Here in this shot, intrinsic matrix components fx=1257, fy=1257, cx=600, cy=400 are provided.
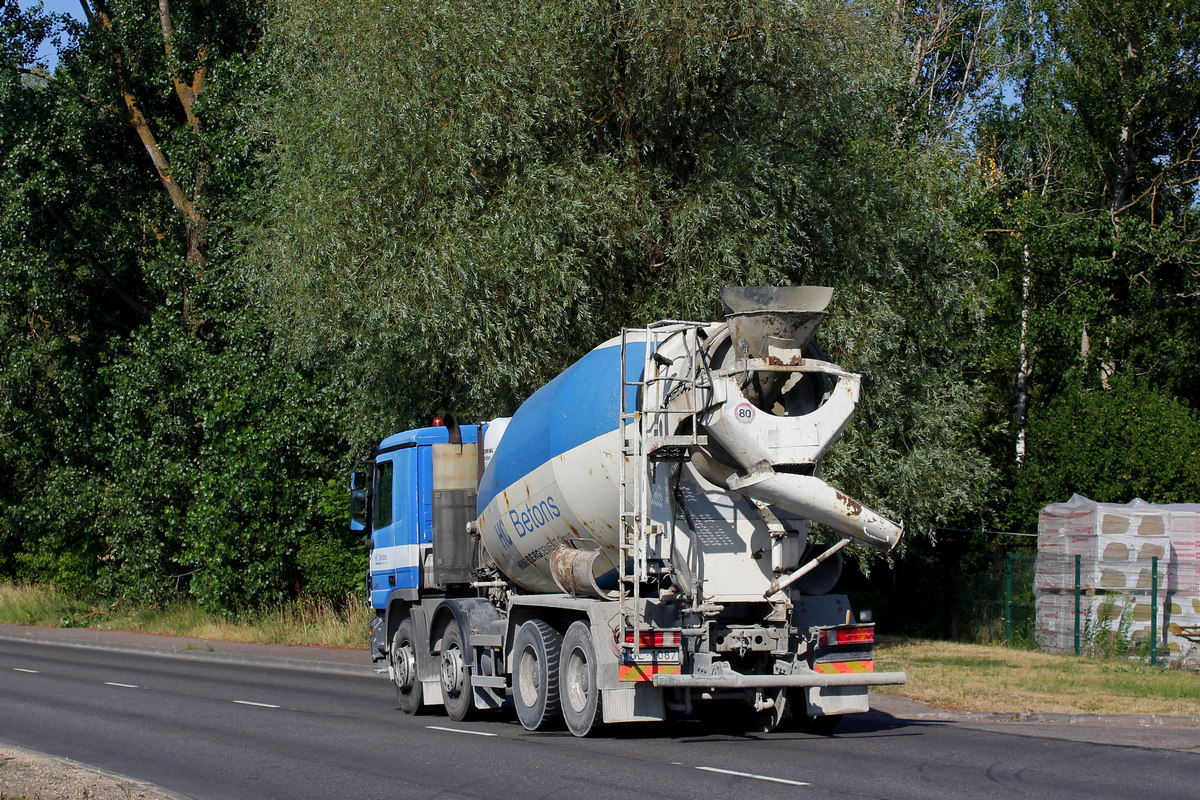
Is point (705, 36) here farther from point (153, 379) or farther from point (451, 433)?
point (153, 379)

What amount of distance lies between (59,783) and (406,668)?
20.4 feet

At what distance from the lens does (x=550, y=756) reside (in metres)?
9.97

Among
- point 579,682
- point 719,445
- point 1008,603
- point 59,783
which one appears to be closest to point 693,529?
point 719,445

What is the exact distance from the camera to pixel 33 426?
30219 millimetres

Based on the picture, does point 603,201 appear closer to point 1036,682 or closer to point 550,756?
point 1036,682

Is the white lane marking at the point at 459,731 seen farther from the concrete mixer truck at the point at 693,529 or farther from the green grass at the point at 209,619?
the green grass at the point at 209,619

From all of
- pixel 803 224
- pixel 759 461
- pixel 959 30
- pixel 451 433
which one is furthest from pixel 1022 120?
pixel 759 461

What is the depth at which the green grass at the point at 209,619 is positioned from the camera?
2492 cm

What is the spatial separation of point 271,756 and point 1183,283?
92.0 feet

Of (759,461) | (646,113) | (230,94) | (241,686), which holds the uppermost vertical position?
(230,94)

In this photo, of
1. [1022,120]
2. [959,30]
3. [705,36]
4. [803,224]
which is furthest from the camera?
[959,30]

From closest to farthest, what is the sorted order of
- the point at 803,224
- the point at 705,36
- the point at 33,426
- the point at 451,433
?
the point at 451,433, the point at 705,36, the point at 803,224, the point at 33,426

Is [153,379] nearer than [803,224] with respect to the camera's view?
No

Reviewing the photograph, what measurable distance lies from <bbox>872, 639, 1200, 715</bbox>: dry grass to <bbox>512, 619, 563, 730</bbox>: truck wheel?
4.42 metres
